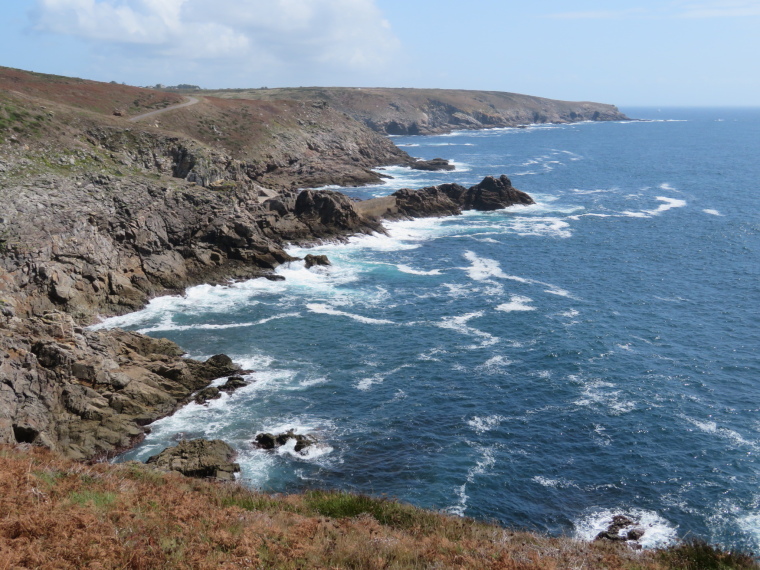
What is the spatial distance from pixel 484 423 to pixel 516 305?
73.2 feet

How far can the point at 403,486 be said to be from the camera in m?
30.7

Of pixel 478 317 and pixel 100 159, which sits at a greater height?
pixel 100 159

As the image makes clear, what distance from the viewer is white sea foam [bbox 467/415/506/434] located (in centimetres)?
3619

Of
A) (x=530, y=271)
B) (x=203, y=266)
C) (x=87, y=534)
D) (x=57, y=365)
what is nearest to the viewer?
(x=87, y=534)

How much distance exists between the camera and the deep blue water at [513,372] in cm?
3075

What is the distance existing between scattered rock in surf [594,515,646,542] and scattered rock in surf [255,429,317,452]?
16347mm

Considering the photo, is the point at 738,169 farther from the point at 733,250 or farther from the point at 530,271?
the point at 530,271

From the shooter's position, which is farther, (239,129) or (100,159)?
(239,129)

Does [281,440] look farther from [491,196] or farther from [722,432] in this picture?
[491,196]

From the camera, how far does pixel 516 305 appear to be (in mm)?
56875

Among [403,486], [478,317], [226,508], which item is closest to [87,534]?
[226,508]

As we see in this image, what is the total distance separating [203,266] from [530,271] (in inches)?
1467

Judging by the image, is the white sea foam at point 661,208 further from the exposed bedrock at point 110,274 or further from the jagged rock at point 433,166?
the jagged rock at point 433,166

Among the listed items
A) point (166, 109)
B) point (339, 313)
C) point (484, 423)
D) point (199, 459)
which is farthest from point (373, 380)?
point (166, 109)
